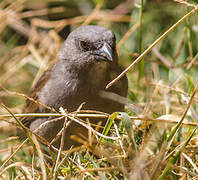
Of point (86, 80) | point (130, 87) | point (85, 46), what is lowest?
point (130, 87)

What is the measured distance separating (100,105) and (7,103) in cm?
192

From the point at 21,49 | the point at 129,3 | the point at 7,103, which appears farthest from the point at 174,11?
the point at 7,103

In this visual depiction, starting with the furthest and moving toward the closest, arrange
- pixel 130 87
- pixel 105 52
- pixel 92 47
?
pixel 130 87, pixel 92 47, pixel 105 52

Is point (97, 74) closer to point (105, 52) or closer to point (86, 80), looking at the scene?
point (86, 80)

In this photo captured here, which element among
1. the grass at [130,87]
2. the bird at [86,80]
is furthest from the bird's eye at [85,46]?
the grass at [130,87]

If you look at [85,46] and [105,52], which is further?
[85,46]

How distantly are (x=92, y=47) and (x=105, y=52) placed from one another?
0.57 feet

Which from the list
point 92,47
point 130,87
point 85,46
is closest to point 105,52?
point 92,47

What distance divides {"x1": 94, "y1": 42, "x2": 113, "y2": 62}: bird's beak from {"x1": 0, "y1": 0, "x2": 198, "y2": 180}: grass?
1.18 feet

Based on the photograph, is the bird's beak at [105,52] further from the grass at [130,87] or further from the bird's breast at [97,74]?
the grass at [130,87]

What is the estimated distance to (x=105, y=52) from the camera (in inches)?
131

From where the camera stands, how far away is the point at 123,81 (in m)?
3.61

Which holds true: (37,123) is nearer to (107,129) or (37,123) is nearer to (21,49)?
(107,129)

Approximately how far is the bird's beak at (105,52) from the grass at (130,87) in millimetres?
360
